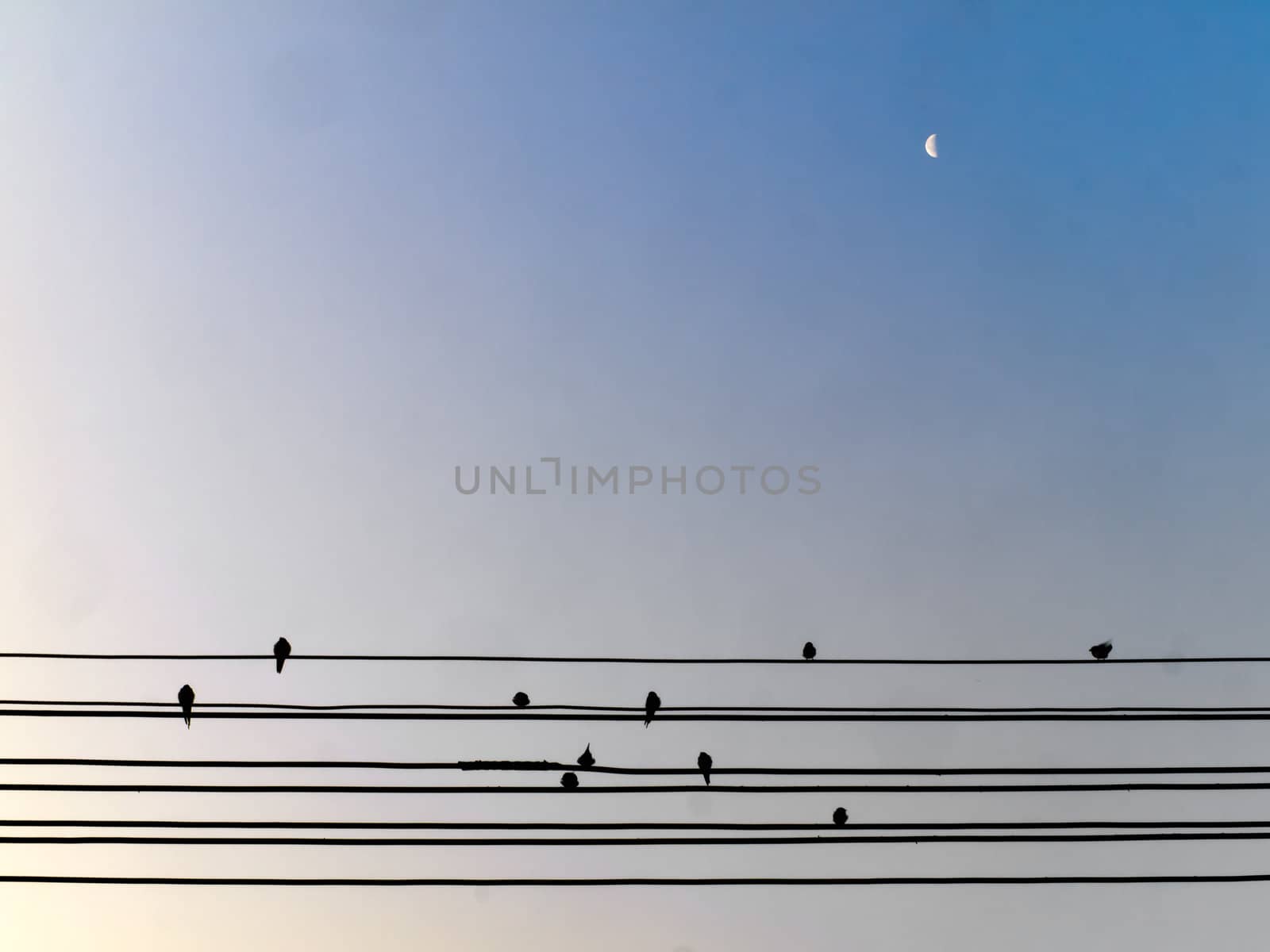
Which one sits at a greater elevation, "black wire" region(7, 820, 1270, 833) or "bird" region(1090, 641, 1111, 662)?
"bird" region(1090, 641, 1111, 662)

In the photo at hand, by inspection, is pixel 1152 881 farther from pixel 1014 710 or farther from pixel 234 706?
pixel 234 706

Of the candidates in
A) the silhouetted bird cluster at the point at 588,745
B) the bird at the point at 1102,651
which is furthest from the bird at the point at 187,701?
the bird at the point at 1102,651

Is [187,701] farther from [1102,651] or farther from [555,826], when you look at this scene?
[1102,651]

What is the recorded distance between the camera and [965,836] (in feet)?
22.6

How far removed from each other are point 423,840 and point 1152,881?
5617 mm

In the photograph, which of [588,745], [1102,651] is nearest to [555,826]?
[588,745]

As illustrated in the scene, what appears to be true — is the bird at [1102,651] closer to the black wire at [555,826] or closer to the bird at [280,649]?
the black wire at [555,826]

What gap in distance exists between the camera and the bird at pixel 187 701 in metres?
7.14

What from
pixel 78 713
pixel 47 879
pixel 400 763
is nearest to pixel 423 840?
pixel 400 763

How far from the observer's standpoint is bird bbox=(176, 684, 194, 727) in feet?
23.4

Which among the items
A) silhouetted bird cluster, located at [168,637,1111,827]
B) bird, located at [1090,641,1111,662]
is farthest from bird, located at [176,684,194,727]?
bird, located at [1090,641,1111,662]

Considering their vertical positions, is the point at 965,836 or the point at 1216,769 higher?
the point at 1216,769

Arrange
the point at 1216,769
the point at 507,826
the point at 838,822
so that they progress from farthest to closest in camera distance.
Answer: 1. the point at 838,822
2. the point at 1216,769
3. the point at 507,826

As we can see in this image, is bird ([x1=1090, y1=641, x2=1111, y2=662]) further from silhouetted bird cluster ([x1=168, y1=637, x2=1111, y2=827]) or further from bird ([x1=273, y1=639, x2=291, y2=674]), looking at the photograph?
bird ([x1=273, y1=639, x2=291, y2=674])
